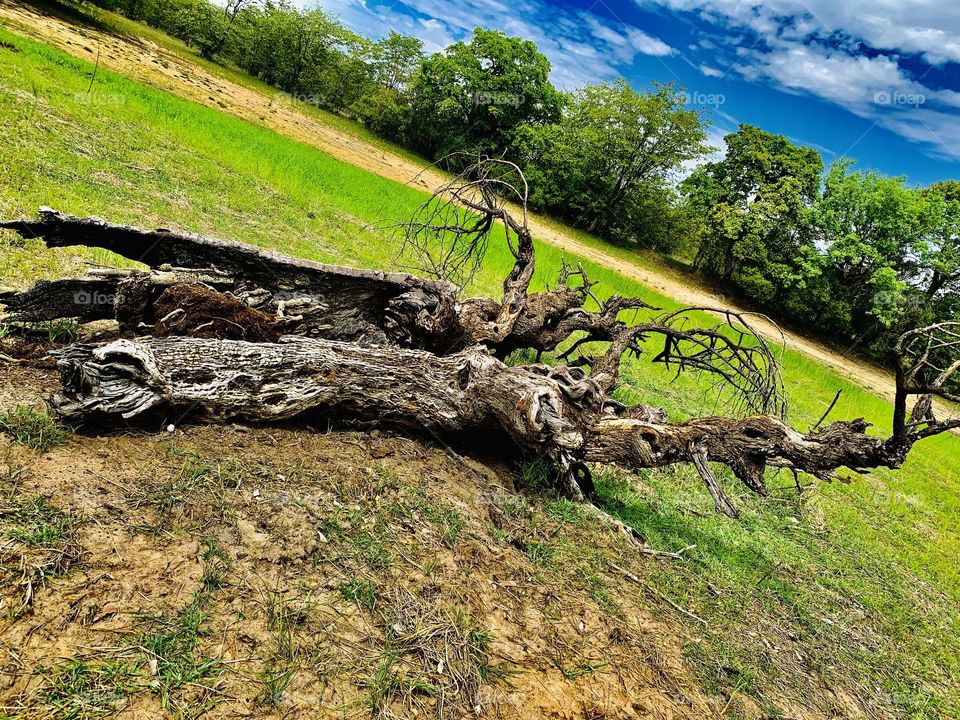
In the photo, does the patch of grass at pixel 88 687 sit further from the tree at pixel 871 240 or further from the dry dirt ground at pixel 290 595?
the tree at pixel 871 240

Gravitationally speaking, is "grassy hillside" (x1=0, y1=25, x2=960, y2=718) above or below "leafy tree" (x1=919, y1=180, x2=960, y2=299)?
below

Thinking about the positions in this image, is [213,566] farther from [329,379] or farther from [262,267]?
[262,267]

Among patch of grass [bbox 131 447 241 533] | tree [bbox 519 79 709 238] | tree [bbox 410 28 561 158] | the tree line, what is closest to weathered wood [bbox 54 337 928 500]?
patch of grass [bbox 131 447 241 533]

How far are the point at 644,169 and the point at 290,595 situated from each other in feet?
139

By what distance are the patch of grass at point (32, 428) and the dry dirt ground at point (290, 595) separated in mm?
65

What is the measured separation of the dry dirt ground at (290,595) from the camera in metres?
2.06

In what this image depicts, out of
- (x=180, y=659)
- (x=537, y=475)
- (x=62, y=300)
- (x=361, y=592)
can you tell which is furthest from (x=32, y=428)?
(x=537, y=475)

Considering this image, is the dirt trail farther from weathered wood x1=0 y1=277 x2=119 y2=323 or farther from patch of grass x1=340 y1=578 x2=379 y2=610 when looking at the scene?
patch of grass x1=340 y1=578 x2=379 y2=610

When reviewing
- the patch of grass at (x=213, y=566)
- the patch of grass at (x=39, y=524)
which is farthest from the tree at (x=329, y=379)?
the patch of grass at (x=213, y=566)

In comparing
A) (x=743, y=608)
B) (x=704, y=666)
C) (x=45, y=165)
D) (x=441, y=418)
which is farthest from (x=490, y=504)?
(x=45, y=165)

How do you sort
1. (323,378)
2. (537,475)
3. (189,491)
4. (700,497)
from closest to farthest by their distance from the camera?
(189,491) < (323,378) < (537,475) < (700,497)

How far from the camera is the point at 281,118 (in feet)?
103

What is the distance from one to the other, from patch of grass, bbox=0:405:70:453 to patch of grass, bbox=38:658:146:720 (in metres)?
1.52

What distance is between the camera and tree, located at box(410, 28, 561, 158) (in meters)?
47.8
